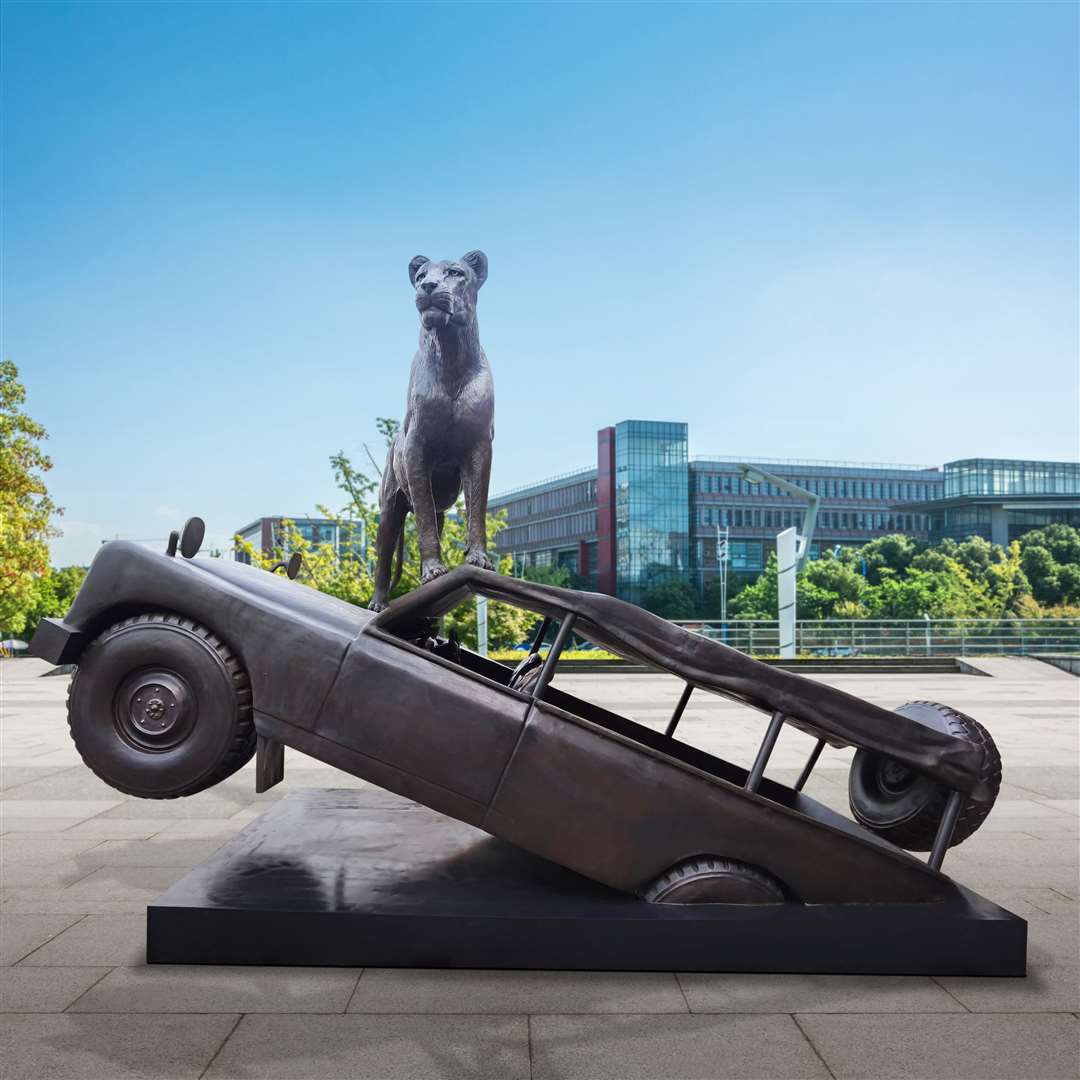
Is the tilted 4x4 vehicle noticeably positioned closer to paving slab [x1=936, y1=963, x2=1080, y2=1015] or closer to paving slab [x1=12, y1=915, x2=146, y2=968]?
paving slab [x1=936, y1=963, x2=1080, y2=1015]

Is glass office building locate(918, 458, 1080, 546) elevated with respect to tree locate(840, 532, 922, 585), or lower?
elevated

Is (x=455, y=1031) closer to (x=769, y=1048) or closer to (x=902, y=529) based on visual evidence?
(x=769, y=1048)

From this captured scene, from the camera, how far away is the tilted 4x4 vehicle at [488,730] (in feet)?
14.1

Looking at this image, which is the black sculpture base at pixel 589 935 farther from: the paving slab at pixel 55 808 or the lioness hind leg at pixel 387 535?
the paving slab at pixel 55 808

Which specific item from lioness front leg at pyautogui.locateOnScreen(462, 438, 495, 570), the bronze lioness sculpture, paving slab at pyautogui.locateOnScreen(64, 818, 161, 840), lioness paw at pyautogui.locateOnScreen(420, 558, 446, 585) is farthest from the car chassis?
paving slab at pyautogui.locateOnScreen(64, 818, 161, 840)

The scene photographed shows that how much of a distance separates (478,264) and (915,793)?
12.6 feet

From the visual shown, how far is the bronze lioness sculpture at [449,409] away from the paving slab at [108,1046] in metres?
2.83

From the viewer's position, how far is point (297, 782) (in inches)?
372

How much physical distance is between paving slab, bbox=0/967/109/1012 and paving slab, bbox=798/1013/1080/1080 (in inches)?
111

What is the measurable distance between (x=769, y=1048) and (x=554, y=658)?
1731 mm

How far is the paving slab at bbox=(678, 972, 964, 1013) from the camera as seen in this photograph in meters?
3.80

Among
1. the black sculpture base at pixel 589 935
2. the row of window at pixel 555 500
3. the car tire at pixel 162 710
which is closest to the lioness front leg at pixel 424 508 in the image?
the car tire at pixel 162 710

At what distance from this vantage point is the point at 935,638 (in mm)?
29781

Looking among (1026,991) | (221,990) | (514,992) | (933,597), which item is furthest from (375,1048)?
(933,597)
